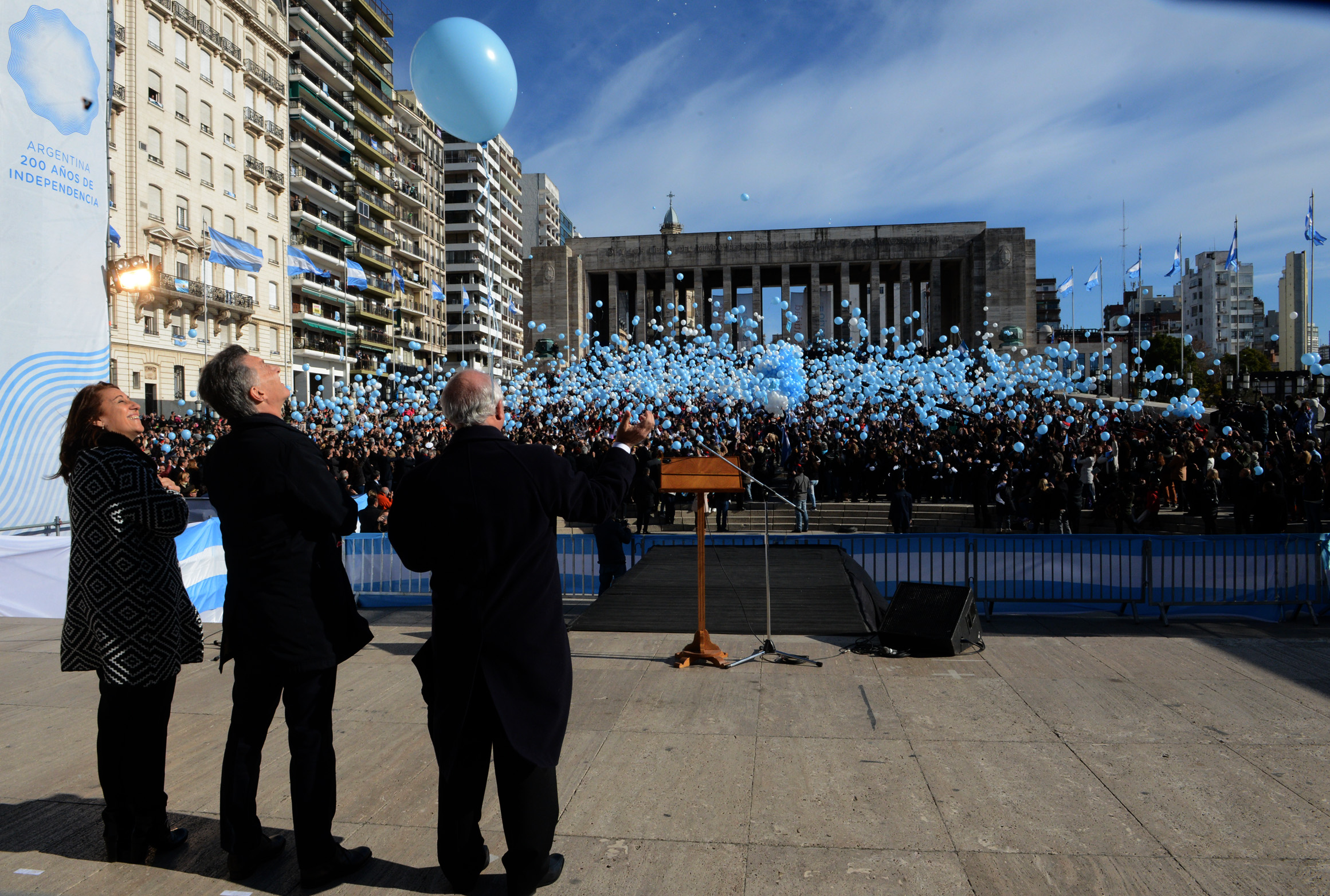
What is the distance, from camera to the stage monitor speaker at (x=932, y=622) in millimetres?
5988

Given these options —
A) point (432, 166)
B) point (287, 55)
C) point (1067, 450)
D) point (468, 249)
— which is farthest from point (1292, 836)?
point (468, 249)

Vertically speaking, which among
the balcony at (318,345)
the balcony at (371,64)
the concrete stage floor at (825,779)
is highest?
the balcony at (371,64)

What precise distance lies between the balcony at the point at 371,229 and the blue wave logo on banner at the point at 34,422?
48588mm

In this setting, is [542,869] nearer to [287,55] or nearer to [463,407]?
[463,407]

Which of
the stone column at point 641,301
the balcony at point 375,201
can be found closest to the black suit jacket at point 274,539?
the stone column at point 641,301

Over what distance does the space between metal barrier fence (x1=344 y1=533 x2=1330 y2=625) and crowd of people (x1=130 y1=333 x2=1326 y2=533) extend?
1.31 m

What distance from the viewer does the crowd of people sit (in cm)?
1438

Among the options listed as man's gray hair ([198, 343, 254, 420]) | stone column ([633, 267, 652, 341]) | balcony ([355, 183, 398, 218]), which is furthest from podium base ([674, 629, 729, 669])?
balcony ([355, 183, 398, 218])

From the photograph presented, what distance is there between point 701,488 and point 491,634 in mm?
3027

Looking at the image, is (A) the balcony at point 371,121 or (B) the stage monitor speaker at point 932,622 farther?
(A) the balcony at point 371,121

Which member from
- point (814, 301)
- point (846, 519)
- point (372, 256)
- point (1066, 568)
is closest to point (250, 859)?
point (1066, 568)

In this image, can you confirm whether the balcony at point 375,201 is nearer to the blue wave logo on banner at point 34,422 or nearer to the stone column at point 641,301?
the stone column at point 641,301

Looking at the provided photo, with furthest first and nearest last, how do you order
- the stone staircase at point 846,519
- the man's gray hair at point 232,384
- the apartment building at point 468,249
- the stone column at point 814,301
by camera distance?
the apartment building at point 468,249
the stone column at point 814,301
the stone staircase at point 846,519
the man's gray hair at point 232,384

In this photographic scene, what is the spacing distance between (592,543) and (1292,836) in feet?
22.1
